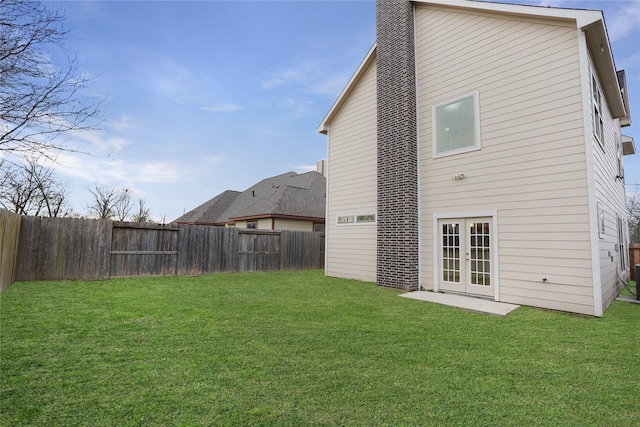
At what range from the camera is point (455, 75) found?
769 centimetres

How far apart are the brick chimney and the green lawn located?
2620 millimetres

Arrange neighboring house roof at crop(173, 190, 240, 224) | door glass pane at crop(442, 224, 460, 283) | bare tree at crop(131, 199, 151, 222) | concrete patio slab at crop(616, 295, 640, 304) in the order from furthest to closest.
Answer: bare tree at crop(131, 199, 151, 222) → neighboring house roof at crop(173, 190, 240, 224) → door glass pane at crop(442, 224, 460, 283) → concrete patio slab at crop(616, 295, 640, 304)

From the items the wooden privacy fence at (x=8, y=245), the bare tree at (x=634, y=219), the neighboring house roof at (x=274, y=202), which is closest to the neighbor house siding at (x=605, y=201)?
the wooden privacy fence at (x=8, y=245)

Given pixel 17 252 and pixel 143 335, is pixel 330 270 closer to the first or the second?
pixel 143 335

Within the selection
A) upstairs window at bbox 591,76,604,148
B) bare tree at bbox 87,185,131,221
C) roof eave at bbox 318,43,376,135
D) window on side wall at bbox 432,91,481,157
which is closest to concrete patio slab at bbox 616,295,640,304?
upstairs window at bbox 591,76,604,148

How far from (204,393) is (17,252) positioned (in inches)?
330

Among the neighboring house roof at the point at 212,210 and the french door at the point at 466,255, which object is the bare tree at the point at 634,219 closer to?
the french door at the point at 466,255

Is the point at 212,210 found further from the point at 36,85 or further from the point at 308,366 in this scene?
the point at 308,366

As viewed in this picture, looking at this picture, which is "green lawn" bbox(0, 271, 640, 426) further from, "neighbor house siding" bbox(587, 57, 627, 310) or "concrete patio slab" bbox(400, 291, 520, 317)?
"neighbor house siding" bbox(587, 57, 627, 310)

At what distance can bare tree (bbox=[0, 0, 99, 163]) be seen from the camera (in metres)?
4.15

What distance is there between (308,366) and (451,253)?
5.53 metres

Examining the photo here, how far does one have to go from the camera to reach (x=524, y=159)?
249 inches

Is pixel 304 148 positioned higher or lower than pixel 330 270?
higher

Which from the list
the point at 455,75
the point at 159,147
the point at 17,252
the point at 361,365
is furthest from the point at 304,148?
the point at 361,365
